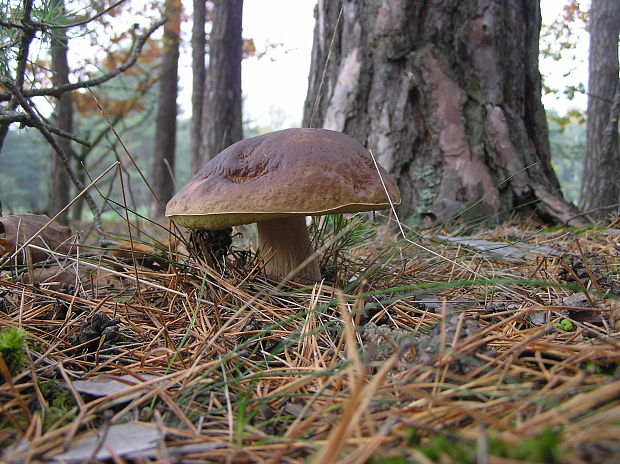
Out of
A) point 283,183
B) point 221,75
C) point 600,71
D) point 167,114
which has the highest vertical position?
point 600,71

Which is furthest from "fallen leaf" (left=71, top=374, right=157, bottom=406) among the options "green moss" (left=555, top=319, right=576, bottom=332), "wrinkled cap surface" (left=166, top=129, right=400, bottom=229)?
"green moss" (left=555, top=319, right=576, bottom=332)

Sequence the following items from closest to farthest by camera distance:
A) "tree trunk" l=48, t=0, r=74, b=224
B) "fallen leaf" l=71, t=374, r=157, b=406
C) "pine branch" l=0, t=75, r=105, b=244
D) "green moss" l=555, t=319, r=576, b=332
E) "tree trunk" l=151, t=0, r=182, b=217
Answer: "fallen leaf" l=71, t=374, r=157, b=406
"green moss" l=555, t=319, r=576, b=332
"pine branch" l=0, t=75, r=105, b=244
"tree trunk" l=48, t=0, r=74, b=224
"tree trunk" l=151, t=0, r=182, b=217

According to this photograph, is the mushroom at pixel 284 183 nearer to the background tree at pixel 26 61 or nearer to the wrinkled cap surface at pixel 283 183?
the wrinkled cap surface at pixel 283 183

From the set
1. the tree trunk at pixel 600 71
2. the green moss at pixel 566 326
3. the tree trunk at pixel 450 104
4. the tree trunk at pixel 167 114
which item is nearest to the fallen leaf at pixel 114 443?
the green moss at pixel 566 326

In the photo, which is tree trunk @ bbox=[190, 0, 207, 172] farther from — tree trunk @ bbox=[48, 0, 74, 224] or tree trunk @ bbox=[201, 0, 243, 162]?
tree trunk @ bbox=[48, 0, 74, 224]

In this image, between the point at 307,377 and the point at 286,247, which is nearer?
the point at 307,377

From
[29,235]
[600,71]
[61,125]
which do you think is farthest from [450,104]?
[61,125]

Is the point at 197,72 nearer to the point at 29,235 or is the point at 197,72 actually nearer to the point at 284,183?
the point at 29,235
